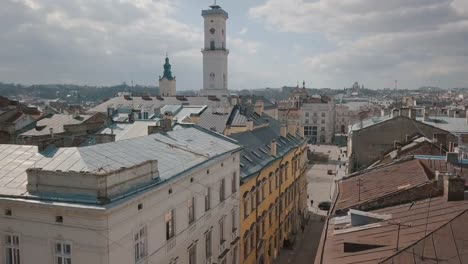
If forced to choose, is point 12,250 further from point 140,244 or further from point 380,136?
point 380,136

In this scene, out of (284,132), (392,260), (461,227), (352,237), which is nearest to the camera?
(392,260)

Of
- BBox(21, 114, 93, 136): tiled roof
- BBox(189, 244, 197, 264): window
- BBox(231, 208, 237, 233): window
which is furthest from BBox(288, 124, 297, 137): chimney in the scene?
BBox(189, 244, 197, 264): window

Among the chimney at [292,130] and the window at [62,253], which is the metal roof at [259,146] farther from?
the window at [62,253]

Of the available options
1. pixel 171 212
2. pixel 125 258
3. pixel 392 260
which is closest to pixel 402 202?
pixel 392 260

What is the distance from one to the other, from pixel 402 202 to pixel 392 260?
21.3 ft

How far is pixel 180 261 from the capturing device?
1867cm

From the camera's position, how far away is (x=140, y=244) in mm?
15703

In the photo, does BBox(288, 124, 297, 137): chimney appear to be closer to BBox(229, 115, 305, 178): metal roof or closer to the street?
BBox(229, 115, 305, 178): metal roof

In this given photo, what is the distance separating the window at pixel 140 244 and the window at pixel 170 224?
1.71 meters

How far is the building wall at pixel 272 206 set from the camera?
92.4 feet

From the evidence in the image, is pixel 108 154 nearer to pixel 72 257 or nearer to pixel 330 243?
pixel 72 257

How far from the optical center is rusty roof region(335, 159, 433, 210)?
20.2 meters

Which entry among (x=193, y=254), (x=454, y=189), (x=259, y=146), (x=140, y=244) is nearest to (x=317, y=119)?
(x=259, y=146)

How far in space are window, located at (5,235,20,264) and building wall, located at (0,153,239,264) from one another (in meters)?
0.18
